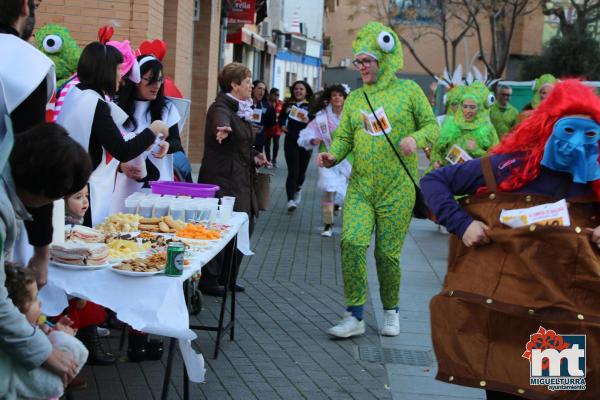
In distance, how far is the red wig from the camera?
3939 millimetres

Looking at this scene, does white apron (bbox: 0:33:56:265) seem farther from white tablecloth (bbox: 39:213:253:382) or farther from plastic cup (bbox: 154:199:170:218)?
plastic cup (bbox: 154:199:170:218)

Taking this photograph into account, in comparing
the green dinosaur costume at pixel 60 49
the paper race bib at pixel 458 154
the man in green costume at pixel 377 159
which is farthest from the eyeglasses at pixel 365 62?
the paper race bib at pixel 458 154

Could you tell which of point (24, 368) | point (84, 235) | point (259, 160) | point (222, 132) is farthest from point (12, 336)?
point (259, 160)

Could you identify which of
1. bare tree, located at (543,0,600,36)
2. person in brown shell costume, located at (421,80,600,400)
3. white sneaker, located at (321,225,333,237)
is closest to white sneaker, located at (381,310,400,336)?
person in brown shell costume, located at (421,80,600,400)

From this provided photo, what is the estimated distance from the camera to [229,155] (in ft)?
25.7

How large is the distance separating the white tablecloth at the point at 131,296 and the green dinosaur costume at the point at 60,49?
3531 millimetres

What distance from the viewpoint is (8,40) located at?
3756mm

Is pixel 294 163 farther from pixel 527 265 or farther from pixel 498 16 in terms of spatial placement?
pixel 498 16

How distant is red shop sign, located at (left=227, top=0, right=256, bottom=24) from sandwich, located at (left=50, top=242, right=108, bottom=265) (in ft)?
56.4

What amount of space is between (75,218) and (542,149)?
2.63 metres

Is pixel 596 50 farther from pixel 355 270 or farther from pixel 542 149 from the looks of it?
pixel 542 149

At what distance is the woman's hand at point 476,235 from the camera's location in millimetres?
3959

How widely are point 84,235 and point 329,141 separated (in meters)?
7.96

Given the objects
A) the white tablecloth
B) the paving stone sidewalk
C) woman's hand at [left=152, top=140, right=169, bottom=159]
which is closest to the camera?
the white tablecloth
